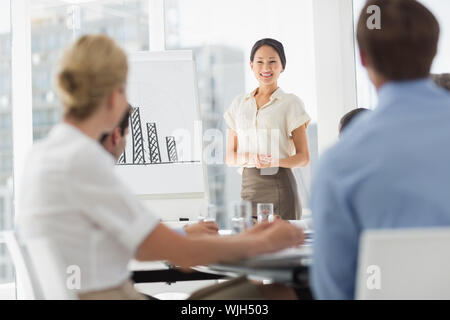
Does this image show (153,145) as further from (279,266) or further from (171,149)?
(279,266)

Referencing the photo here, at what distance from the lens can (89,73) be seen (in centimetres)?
136

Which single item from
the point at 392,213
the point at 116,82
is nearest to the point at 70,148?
the point at 116,82

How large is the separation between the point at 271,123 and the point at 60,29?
2.69 m

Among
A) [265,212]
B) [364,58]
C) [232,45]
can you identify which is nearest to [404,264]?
[364,58]

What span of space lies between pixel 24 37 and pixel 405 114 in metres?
4.55

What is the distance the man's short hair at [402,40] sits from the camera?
1.25m

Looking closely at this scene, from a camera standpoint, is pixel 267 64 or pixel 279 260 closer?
pixel 279 260

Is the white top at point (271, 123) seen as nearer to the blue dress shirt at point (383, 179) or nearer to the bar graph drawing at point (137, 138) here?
the bar graph drawing at point (137, 138)

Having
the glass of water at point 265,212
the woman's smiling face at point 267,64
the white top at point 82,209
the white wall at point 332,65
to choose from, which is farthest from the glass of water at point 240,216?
the white wall at point 332,65

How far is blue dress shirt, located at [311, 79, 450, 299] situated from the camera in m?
1.14

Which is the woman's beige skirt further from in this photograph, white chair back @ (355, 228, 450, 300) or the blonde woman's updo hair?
white chair back @ (355, 228, 450, 300)

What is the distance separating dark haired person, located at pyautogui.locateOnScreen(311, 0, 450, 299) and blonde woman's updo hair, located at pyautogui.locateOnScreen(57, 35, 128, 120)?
546 mm

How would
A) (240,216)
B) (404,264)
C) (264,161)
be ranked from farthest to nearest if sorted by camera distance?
1. (264,161)
2. (240,216)
3. (404,264)

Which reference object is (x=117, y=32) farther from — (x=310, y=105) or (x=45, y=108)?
(x=310, y=105)
